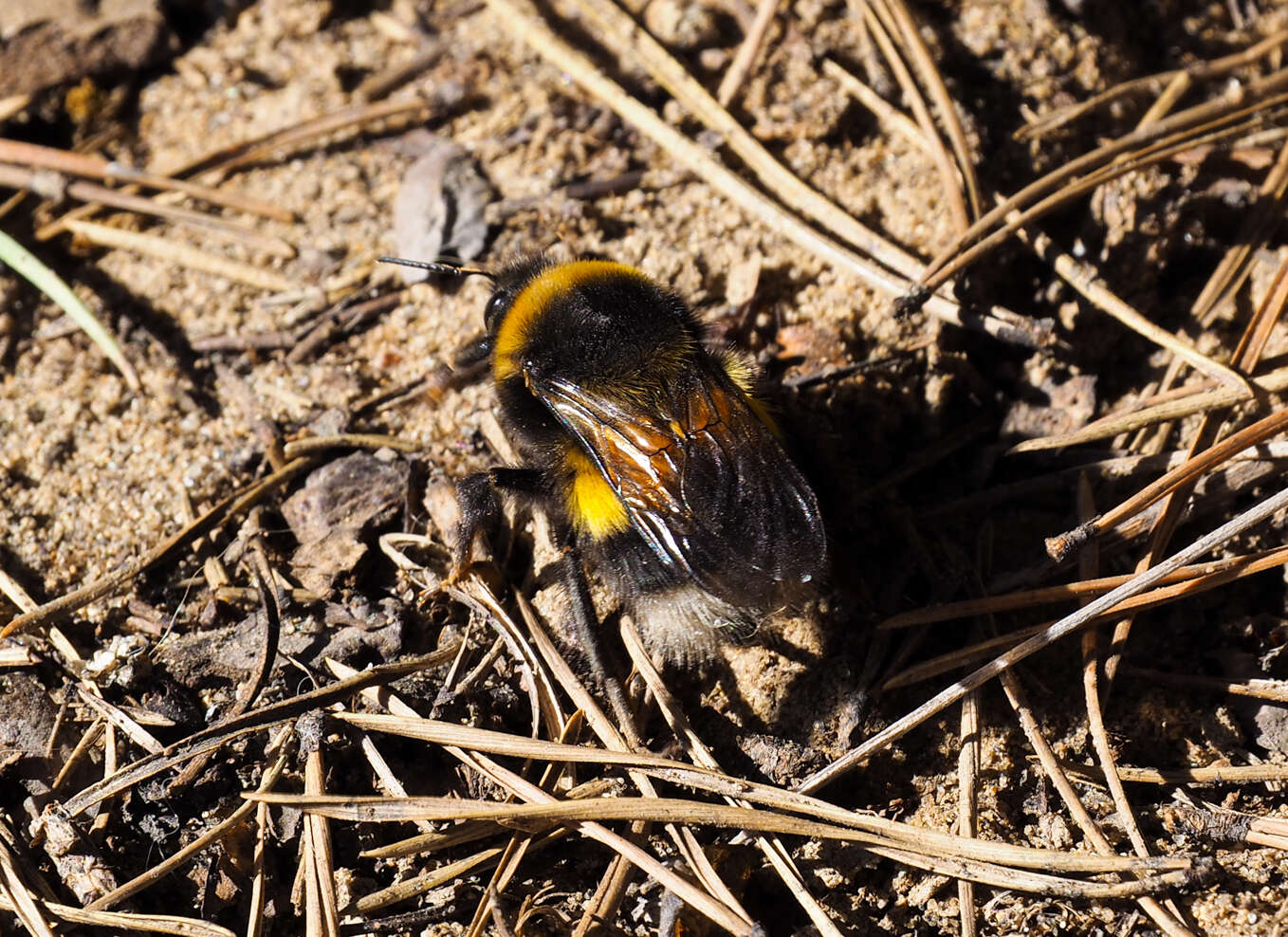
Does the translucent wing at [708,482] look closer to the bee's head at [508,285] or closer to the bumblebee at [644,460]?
the bumblebee at [644,460]

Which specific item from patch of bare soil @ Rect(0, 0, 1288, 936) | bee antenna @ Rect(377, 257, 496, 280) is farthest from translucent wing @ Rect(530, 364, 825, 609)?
bee antenna @ Rect(377, 257, 496, 280)

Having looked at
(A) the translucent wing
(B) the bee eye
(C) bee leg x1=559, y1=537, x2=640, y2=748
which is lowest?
(C) bee leg x1=559, y1=537, x2=640, y2=748

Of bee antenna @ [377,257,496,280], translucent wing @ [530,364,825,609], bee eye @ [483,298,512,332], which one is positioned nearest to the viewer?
translucent wing @ [530,364,825,609]

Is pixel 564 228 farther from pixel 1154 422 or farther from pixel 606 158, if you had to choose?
pixel 1154 422

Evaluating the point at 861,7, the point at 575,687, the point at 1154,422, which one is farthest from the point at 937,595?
the point at 861,7

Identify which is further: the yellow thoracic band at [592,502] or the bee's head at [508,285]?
the bee's head at [508,285]

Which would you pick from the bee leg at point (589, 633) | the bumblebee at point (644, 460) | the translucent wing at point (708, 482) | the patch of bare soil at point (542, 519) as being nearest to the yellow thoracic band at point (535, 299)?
the bumblebee at point (644, 460)

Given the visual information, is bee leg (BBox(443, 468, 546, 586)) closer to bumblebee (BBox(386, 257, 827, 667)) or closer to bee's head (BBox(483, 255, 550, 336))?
bumblebee (BBox(386, 257, 827, 667))

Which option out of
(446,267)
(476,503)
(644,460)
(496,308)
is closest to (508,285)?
(496,308)
